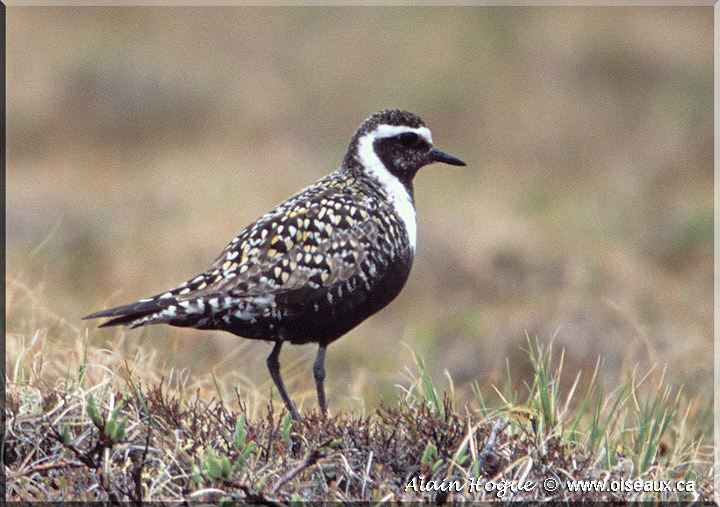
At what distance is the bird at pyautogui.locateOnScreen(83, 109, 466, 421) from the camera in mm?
4344

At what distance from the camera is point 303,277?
446 cm

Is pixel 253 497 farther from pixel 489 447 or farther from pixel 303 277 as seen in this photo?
pixel 303 277

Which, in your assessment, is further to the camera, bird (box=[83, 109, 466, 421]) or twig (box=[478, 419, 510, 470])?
bird (box=[83, 109, 466, 421])

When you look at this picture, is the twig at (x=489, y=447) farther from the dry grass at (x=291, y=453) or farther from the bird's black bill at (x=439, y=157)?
the bird's black bill at (x=439, y=157)

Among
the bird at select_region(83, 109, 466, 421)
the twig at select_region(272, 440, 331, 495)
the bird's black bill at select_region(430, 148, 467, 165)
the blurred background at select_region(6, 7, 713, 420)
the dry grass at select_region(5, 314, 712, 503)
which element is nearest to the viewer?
the twig at select_region(272, 440, 331, 495)

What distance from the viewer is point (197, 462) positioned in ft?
11.7

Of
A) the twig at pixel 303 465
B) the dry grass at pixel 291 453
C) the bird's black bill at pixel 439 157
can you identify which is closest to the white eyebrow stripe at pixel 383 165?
the bird's black bill at pixel 439 157

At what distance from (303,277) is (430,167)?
32.6 ft

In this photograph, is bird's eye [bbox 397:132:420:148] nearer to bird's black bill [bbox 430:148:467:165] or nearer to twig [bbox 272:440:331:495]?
bird's black bill [bbox 430:148:467:165]

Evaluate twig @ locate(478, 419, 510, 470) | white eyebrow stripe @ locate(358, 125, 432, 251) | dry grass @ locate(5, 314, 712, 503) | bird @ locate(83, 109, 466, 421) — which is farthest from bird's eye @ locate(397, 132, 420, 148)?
twig @ locate(478, 419, 510, 470)

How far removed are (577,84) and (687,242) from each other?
15.8 feet

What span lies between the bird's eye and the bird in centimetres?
37

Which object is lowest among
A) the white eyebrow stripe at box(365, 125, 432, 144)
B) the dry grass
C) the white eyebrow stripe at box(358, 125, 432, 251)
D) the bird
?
the dry grass

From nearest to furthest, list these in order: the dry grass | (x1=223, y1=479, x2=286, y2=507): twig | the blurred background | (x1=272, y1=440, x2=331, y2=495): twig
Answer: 1. (x1=223, y1=479, x2=286, y2=507): twig
2. (x1=272, y1=440, x2=331, y2=495): twig
3. the dry grass
4. the blurred background
